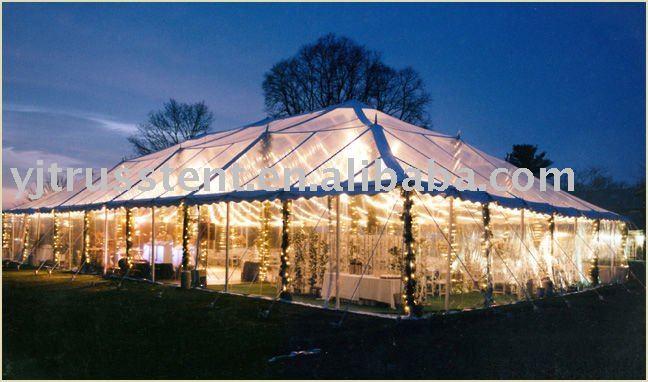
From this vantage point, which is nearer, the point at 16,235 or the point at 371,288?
the point at 371,288

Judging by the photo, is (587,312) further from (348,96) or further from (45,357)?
(348,96)

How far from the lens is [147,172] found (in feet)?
53.6

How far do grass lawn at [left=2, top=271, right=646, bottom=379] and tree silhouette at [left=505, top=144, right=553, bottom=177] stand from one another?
93.9ft

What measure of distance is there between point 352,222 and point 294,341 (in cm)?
783

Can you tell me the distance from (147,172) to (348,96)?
566 inches

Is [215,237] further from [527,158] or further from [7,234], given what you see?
[527,158]

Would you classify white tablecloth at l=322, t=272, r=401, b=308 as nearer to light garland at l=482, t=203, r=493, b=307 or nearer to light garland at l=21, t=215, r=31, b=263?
light garland at l=482, t=203, r=493, b=307

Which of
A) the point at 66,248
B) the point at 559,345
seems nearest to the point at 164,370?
the point at 559,345

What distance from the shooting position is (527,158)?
39938mm

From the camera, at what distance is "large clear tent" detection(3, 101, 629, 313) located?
36.4 ft

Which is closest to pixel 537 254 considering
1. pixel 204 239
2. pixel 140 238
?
pixel 204 239

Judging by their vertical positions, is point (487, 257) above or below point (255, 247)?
above

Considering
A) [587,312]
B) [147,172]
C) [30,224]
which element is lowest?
[587,312]

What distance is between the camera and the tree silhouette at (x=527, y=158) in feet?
130
